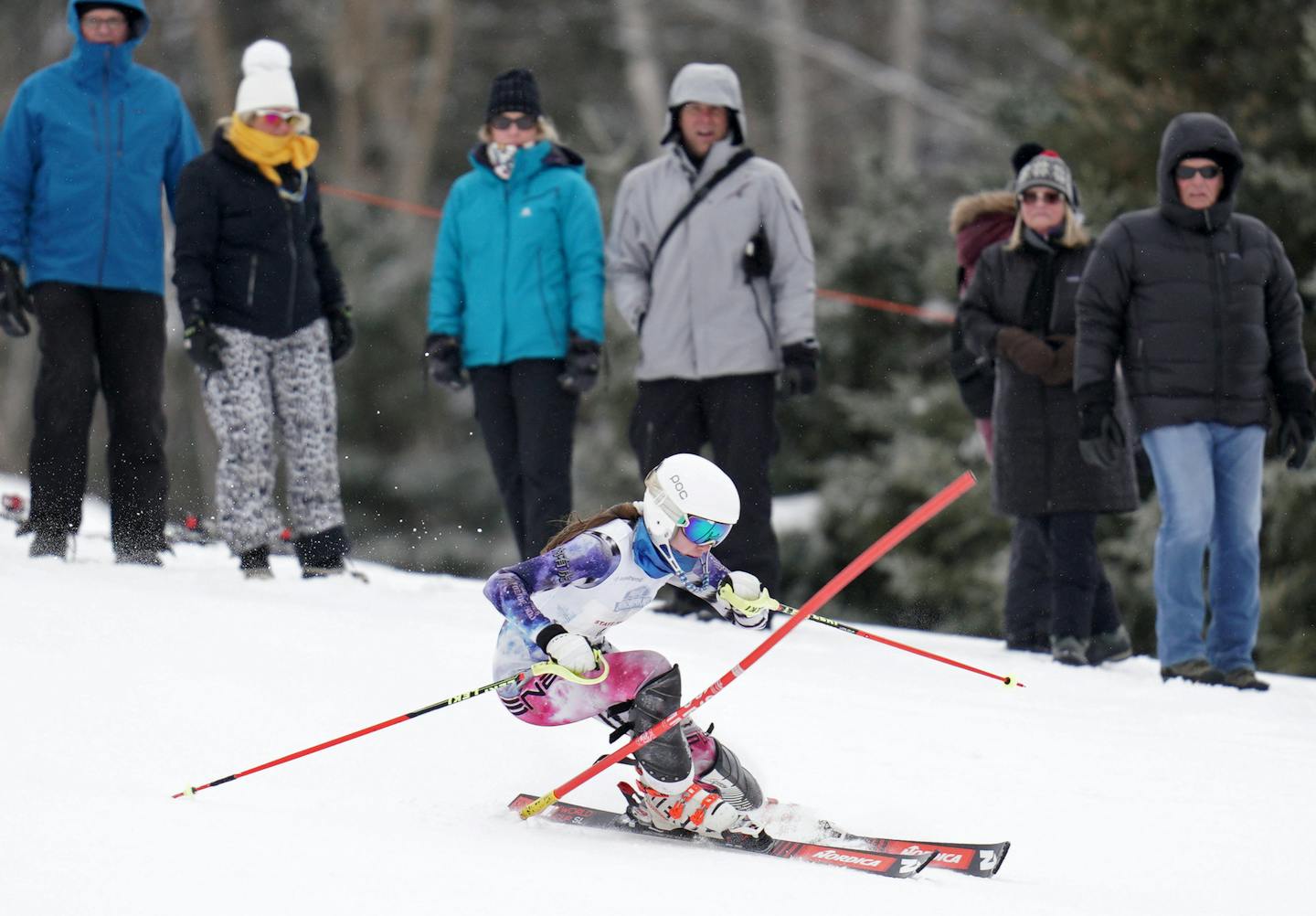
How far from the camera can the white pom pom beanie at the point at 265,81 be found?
6770 mm

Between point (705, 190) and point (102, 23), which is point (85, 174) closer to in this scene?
point (102, 23)

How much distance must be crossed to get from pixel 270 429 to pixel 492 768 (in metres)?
2.29

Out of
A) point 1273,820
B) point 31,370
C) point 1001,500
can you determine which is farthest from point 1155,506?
point 31,370

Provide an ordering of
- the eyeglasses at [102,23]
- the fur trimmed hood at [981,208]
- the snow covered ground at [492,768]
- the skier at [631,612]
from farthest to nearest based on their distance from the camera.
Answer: the fur trimmed hood at [981,208] < the eyeglasses at [102,23] < the skier at [631,612] < the snow covered ground at [492,768]

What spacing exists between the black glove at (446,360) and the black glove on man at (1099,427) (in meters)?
2.30

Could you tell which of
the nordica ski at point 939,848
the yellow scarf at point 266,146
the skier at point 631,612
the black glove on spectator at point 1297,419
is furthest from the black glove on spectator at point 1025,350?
the yellow scarf at point 266,146

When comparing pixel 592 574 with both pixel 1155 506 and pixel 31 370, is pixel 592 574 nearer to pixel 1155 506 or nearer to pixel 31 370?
pixel 1155 506

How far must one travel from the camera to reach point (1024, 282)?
271 inches

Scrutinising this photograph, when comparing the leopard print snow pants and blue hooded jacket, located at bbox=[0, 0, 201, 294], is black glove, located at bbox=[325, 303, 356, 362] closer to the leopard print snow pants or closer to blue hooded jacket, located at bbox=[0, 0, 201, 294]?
the leopard print snow pants

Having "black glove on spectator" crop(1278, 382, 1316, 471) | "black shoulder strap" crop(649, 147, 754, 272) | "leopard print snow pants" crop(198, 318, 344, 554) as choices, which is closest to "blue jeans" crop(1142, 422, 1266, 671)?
"black glove on spectator" crop(1278, 382, 1316, 471)

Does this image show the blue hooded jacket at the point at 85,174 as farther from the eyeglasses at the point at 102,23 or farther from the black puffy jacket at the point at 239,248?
the black puffy jacket at the point at 239,248

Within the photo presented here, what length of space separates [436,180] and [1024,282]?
2021 centimetres

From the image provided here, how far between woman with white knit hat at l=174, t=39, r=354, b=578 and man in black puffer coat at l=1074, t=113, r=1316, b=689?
285 centimetres

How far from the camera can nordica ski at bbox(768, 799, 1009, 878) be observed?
4.20 m
